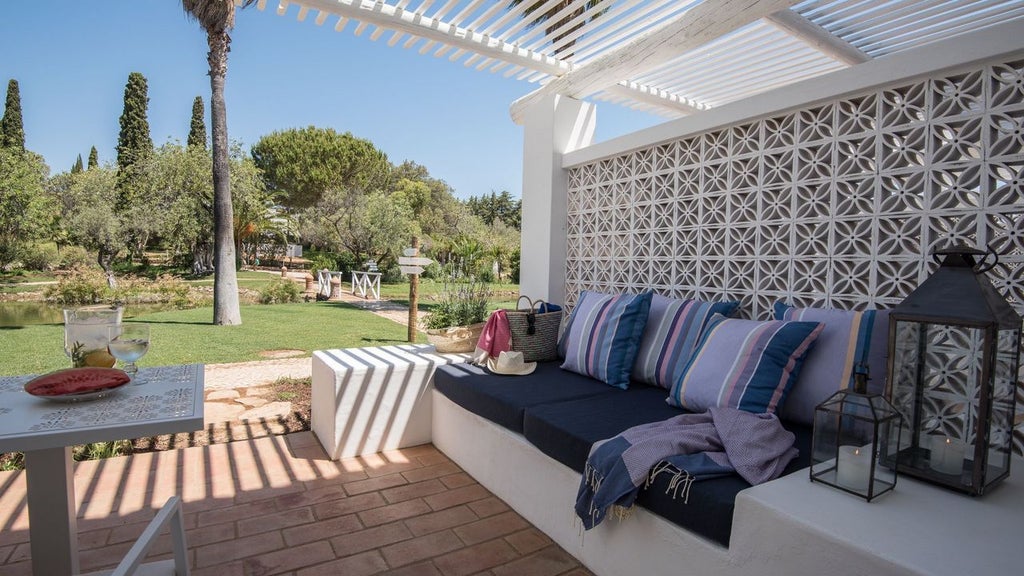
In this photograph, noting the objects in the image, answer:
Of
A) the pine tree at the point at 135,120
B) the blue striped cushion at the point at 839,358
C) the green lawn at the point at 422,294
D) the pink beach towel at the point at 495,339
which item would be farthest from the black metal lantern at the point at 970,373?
the pine tree at the point at 135,120

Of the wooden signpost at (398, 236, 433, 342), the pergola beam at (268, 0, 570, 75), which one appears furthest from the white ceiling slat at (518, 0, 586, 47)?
the wooden signpost at (398, 236, 433, 342)

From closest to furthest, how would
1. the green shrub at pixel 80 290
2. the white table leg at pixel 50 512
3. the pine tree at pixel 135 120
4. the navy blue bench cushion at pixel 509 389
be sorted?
the white table leg at pixel 50 512 < the navy blue bench cushion at pixel 509 389 < the green shrub at pixel 80 290 < the pine tree at pixel 135 120

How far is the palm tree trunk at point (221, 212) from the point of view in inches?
335

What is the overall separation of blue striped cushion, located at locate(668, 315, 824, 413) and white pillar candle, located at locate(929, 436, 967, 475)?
1.66 feet

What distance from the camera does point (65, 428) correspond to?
4.04 ft

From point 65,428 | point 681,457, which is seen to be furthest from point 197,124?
point 681,457

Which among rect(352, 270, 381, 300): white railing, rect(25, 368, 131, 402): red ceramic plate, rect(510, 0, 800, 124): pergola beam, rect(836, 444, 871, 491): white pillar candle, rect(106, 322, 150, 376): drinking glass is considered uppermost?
rect(510, 0, 800, 124): pergola beam

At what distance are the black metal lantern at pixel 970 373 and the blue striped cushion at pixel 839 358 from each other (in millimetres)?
230

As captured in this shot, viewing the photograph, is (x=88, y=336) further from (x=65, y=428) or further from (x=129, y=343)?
(x=65, y=428)

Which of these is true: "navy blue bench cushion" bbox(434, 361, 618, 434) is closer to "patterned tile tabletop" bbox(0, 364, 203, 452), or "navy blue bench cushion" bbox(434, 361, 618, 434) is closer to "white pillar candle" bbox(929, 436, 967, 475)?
"white pillar candle" bbox(929, 436, 967, 475)

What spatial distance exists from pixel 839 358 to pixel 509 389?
146 cm

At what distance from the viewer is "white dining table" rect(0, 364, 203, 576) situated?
48.4 inches

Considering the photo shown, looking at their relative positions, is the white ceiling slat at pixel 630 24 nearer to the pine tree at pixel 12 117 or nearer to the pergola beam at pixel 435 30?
the pergola beam at pixel 435 30

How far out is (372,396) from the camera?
3.13 m
